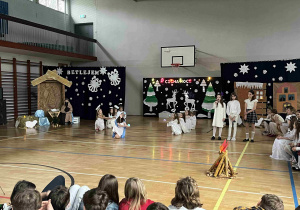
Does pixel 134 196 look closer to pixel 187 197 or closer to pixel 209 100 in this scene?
pixel 187 197

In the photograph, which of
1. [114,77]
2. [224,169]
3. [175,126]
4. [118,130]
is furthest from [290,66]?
[224,169]

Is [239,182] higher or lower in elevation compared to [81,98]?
lower

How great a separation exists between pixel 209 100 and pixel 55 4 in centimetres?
1129

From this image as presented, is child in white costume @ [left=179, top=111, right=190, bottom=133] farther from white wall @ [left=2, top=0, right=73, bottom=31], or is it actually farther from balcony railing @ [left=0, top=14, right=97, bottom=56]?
white wall @ [left=2, top=0, right=73, bottom=31]

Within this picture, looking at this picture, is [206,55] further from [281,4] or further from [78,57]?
[78,57]

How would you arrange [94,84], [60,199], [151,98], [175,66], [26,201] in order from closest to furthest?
[26,201] → [60,199] → [94,84] → [175,66] → [151,98]

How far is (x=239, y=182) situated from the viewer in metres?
5.00

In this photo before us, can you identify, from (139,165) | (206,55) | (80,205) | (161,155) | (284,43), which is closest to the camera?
(80,205)

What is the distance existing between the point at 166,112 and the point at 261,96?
5411 mm

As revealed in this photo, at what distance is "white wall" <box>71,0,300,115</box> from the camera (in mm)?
14852

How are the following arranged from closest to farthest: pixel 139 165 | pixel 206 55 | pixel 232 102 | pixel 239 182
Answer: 1. pixel 239 182
2. pixel 139 165
3. pixel 232 102
4. pixel 206 55

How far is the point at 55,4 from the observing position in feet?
59.0

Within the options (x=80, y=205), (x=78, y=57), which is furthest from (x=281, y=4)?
(x=80, y=205)

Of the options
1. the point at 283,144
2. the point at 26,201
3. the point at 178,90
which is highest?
the point at 178,90
